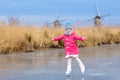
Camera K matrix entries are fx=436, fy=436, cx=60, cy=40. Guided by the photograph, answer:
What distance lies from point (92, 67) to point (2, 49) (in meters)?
8.93

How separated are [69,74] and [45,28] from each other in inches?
637

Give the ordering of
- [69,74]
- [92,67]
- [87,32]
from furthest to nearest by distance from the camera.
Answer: [87,32], [92,67], [69,74]

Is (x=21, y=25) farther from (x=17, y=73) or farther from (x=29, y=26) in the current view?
(x=17, y=73)

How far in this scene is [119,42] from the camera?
35.3 metres

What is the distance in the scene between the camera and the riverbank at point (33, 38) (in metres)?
24.0

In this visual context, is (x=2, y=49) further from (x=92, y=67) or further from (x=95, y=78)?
(x=95, y=78)

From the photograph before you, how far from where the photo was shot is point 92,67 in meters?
15.4

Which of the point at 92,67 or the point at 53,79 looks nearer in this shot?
the point at 53,79

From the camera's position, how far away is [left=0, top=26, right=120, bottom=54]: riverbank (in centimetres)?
2401

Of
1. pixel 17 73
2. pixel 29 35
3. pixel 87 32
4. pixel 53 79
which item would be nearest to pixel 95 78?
pixel 53 79

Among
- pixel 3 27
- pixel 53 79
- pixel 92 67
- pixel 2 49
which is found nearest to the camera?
pixel 53 79

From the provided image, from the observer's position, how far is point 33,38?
26.0 m

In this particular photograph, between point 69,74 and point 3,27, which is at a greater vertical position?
point 3,27

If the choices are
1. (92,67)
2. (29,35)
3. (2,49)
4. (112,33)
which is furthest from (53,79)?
(112,33)
